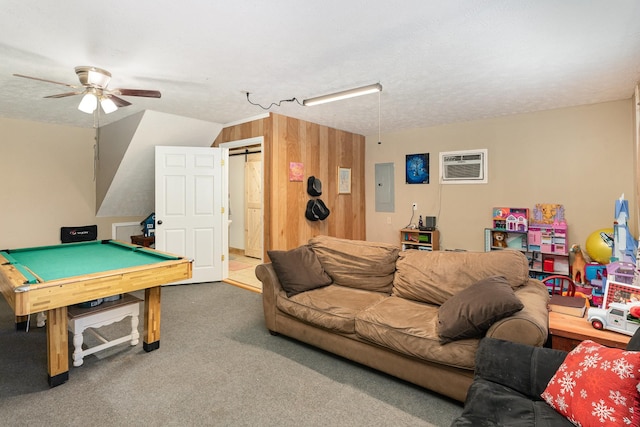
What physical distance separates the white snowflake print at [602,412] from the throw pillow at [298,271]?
6.91 ft

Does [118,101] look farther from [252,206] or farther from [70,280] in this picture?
[252,206]

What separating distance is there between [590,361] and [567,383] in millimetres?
131

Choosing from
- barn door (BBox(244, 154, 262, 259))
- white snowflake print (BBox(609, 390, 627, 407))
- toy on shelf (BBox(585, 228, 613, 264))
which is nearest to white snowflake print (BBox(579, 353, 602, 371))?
white snowflake print (BBox(609, 390, 627, 407))

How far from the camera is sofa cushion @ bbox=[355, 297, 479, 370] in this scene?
77.6 inches

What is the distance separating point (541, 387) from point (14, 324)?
4573mm

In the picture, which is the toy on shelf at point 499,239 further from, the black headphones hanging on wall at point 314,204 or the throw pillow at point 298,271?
the throw pillow at point 298,271

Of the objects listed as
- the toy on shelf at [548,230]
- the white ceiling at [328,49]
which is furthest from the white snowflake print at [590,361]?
the toy on shelf at [548,230]

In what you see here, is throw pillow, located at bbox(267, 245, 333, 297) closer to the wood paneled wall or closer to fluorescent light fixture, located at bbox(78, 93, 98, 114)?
the wood paneled wall

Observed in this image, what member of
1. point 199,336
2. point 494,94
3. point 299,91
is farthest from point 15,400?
point 494,94

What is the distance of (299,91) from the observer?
11.9 ft

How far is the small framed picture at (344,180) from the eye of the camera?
575 cm

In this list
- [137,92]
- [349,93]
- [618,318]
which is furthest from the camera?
[349,93]

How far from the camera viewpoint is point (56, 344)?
90.2 inches

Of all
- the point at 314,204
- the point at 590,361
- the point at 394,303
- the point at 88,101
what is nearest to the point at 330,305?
the point at 394,303
